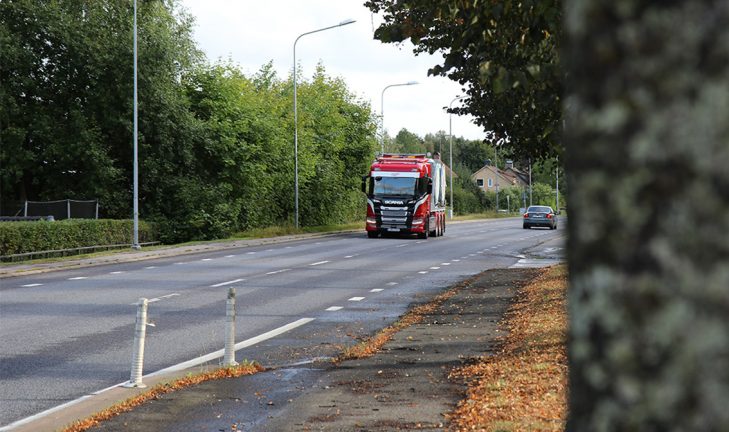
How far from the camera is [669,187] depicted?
134cm

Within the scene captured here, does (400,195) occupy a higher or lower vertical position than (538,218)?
higher

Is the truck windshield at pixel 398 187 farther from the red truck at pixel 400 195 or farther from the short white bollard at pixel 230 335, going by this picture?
the short white bollard at pixel 230 335

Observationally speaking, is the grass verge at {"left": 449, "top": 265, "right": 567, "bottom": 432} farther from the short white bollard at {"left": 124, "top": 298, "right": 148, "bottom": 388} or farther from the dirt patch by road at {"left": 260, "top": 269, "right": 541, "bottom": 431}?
the short white bollard at {"left": 124, "top": 298, "right": 148, "bottom": 388}

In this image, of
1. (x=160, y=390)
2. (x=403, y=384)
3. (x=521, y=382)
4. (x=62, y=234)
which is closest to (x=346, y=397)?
(x=403, y=384)

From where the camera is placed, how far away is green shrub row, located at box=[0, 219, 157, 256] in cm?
2900

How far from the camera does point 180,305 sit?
1795 cm

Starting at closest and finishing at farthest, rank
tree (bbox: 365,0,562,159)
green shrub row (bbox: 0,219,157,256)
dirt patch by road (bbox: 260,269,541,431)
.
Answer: tree (bbox: 365,0,562,159) < dirt patch by road (bbox: 260,269,541,431) < green shrub row (bbox: 0,219,157,256)

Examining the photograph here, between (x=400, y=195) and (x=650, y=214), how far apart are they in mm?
45213

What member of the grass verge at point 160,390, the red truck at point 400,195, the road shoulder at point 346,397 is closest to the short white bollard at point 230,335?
the grass verge at point 160,390

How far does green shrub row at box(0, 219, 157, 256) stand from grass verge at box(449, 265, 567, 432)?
740 inches

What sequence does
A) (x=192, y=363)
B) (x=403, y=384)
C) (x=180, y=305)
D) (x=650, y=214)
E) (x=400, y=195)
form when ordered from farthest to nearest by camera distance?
1. (x=400, y=195)
2. (x=180, y=305)
3. (x=192, y=363)
4. (x=403, y=384)
5. (x=650, y=214)

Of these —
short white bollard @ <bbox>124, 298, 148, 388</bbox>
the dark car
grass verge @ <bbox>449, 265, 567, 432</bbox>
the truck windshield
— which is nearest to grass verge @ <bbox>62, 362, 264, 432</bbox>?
short white bollard @ <bbox>124, 298, 148, 388</bbox>

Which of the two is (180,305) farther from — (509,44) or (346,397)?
(509,44)

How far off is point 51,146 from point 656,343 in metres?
41.2
